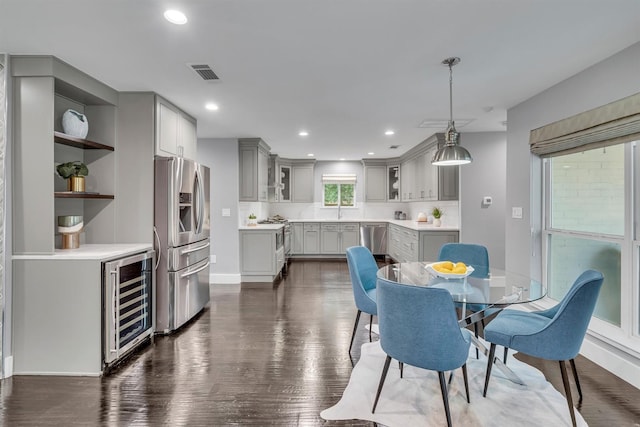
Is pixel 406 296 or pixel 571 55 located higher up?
pixel 571 55

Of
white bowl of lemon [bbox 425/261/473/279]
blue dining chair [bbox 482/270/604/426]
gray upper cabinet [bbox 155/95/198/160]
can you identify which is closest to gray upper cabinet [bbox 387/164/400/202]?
gray upper cabinet [bbox 155/95/198/160]

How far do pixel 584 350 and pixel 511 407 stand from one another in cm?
139

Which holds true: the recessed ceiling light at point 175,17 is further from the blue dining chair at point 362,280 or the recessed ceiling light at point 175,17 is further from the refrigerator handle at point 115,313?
the blue dining chair at point 362,280

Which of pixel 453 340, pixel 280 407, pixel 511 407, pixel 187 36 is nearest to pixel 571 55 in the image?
pixel 453 340

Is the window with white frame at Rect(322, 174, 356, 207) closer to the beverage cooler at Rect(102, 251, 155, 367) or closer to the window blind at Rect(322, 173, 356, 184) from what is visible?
the window blind at Rect(322, 173, 356, 184)

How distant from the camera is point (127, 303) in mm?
2797

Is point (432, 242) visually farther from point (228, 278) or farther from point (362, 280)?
point (228, 278)

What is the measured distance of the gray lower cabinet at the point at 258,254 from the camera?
5.36 meters

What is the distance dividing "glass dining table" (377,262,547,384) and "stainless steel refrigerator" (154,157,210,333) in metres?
2.14

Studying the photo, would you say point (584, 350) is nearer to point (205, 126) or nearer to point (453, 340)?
point (453, 340)

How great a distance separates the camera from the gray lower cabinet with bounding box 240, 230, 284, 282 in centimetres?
536

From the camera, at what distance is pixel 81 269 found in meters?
2.50

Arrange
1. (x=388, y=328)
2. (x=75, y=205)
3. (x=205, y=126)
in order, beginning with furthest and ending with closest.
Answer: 1. (x=205, y=126)
2. (x=75, y=205)
3. (x=388, y=328)

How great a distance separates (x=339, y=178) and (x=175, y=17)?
6.54m
